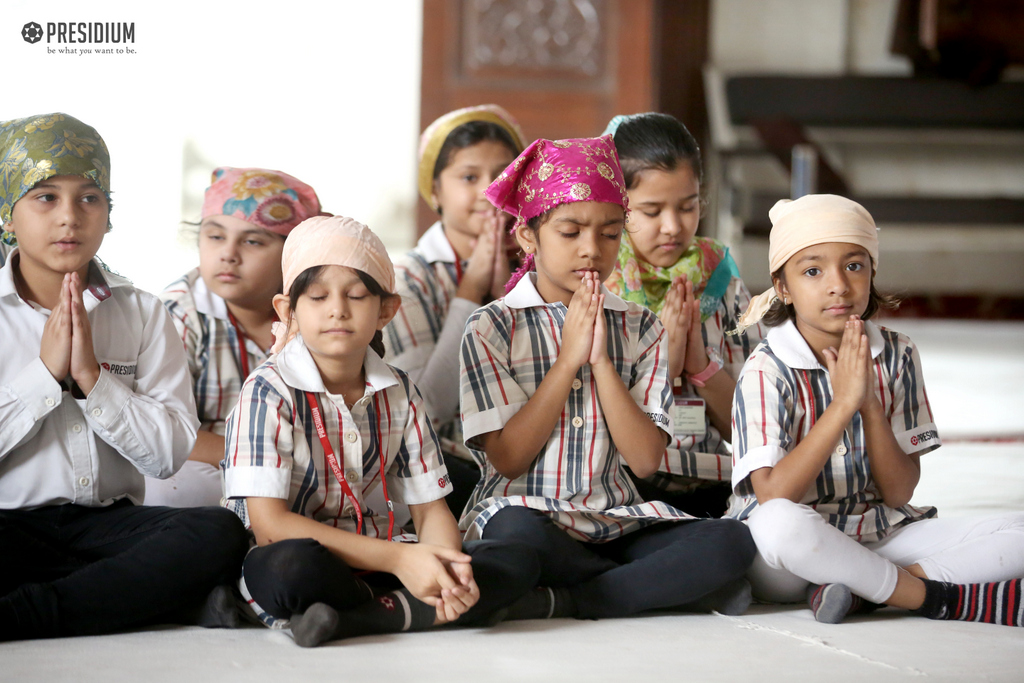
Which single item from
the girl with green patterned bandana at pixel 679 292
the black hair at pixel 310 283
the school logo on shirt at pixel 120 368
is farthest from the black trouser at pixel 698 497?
the school logo on shirt at pixel 120 368

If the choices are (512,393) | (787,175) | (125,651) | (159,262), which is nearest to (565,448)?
(512,393)

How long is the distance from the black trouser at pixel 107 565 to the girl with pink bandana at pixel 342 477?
0.06 metres

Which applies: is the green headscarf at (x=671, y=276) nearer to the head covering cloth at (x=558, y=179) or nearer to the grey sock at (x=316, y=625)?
the head covering cloth at (x=558, y=179)

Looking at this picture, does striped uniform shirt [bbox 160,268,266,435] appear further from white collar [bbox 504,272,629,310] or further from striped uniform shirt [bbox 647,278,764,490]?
striped uniform shirt [bbox 647,278,764,490]

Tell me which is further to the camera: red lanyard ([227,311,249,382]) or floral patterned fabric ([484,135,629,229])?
red lanyard ([227,311,249,382])

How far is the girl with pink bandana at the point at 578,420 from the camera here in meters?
1.50

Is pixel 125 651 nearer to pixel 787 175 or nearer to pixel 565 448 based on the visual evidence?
pixel 565 448

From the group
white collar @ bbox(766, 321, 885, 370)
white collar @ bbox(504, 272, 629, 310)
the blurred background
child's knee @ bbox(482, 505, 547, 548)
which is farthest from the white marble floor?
the blurred background

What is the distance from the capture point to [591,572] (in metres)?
1.54

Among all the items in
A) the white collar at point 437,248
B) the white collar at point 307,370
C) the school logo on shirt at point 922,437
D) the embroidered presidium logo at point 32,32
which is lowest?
the school logo on shirt at point 922,437

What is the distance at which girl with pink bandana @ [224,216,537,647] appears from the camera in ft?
4.36

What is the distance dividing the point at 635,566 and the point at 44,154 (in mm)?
1049

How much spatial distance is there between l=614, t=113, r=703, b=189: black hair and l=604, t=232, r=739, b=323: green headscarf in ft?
0.43

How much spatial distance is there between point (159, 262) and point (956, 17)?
185 inches
